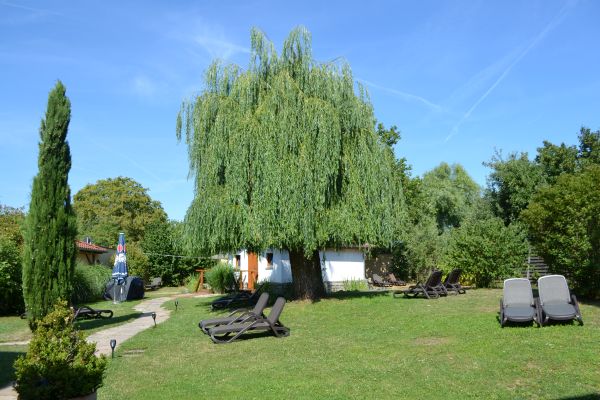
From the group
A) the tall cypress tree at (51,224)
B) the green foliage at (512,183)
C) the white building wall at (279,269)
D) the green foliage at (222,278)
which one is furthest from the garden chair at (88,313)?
the green foliage at (512,183)

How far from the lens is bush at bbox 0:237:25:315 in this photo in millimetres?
16938

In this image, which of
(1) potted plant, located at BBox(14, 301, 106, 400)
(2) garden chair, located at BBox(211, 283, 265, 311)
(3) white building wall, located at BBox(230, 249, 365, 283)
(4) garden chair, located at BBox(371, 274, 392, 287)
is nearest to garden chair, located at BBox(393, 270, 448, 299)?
(2) garden chair, located at BBox(211, 283, 265, 311)

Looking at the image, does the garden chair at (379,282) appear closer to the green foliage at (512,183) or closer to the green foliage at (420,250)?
the green foliage at (420,250)

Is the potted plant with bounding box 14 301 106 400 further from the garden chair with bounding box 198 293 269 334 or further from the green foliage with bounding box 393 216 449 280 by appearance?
the green foliage with bounding box 393 216 449 280

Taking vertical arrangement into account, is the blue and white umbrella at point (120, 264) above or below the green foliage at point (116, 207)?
below

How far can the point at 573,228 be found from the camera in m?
13.5

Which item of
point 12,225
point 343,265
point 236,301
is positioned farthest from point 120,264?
point 343,265

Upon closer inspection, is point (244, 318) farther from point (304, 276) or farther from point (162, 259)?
point (162, 259)

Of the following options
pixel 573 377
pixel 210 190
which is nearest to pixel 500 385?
pixel 573 377

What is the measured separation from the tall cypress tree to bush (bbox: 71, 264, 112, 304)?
966cm

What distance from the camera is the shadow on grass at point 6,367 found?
7547mm

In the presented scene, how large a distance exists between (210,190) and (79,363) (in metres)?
9.00

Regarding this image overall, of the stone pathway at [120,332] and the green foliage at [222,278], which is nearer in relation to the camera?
the stone pathway at [120,332]

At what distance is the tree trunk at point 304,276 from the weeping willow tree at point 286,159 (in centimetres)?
43
